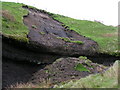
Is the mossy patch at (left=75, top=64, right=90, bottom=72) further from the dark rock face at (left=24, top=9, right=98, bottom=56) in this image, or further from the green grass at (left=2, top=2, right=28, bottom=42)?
the green grass at (left=2, top=2, right=28, bottom=42)

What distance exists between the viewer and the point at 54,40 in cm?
2612

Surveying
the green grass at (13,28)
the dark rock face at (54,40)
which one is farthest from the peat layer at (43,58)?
the green grass at (13,28)

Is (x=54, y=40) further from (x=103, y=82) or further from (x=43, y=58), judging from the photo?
(x=103, y=82)

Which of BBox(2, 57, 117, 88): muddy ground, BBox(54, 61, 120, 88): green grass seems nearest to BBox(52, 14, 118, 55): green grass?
BBox(2, 57, 117, 88): muddy ground

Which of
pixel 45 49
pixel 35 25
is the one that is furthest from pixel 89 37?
pixel 45 49

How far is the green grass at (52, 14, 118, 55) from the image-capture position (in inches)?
1153

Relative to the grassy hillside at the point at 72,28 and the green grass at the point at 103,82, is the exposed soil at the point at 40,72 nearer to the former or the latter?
the grassy hillside at the point at 72,28

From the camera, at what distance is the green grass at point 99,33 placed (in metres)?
29.3

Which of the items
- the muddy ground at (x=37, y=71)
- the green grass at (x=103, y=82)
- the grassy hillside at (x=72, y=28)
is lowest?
the muddy ground at (x=37, y=71)

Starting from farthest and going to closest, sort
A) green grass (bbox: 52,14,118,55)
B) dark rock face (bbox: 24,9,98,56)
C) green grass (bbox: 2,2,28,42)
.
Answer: green grass (bbox: 52,14,118,55), dark rock face (bbox: 24,9,98,56), green grass (bbox: 2,2,28,42)

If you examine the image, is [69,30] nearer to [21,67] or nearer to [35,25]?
[35,25]

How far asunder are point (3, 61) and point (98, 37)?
1825cm

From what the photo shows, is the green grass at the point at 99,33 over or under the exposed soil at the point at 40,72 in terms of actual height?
over

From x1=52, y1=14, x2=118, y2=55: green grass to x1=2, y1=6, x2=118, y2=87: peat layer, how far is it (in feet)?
4.52
